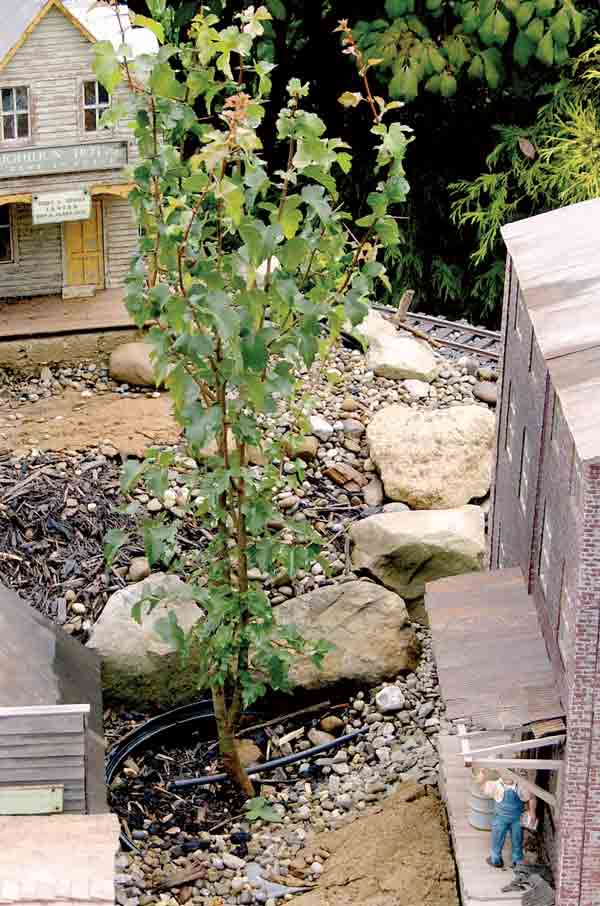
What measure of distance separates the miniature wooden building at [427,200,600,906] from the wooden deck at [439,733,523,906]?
0.43 meters

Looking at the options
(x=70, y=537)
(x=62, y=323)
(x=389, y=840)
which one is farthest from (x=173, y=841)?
(x=62, y=323)

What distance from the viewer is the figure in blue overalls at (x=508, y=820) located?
9594mm

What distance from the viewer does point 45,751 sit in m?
9.62

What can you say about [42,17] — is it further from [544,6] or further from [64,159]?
[544,6]

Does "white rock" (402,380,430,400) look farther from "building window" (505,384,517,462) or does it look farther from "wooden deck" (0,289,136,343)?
"building window" (505,384,517,462)

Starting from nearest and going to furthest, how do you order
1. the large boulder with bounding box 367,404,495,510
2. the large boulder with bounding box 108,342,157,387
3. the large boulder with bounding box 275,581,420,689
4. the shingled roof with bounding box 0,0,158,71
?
the large boulder with bounding box 275,581,420,689 → the large boulder with bounding box 367,404,495,510 → the shingled roof with bounding box 0,0,158,71 → the large boulder with bounding box 108,342,157,387

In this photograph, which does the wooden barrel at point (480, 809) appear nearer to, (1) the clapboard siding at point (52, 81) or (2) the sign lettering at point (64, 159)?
(2) the sign lettering at point (64, 159)

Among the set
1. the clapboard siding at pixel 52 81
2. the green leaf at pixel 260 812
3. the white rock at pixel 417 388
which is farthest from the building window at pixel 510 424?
the clapboard siding at pixel 52 81

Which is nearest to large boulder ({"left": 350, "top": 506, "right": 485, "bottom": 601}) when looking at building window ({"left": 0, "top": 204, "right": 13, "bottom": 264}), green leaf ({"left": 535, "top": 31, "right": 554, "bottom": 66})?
building window ({"left": 0, "top": 204, "right": 13, "bottom": 264})

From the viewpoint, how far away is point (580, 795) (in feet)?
28.9

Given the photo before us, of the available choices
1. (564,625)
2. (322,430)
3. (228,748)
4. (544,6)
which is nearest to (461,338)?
(322,430)

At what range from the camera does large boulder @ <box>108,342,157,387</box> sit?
49.5 ft

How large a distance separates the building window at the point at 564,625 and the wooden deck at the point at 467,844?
0.85 meters

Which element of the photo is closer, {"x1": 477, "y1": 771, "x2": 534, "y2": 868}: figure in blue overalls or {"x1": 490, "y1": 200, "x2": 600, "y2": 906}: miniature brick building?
{"x1": 490, "y1": 200, "x2": 600, "y2": 906}: miniature brick building
